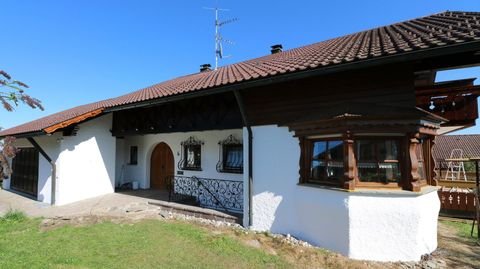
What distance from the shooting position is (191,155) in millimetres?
11523

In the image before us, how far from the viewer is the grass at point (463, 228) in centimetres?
780

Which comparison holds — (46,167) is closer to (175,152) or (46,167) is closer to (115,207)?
(115,207)

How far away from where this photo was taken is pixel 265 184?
24.4 feet

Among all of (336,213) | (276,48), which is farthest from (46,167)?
(336,213)

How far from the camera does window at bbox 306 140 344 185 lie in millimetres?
6066

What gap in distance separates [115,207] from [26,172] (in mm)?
7393

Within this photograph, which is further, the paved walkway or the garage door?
the garage door

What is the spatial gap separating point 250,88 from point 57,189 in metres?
8.12

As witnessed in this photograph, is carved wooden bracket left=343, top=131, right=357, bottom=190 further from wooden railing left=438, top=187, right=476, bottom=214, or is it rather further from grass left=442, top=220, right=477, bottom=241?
wooden railing left=438, top=187, right=476, bottom=214

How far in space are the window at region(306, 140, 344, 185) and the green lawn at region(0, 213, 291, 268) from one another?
1879 millimetres

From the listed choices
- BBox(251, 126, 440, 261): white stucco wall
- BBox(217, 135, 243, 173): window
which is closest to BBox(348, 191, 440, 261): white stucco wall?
BBox(251, 126, 440, 261): white stucco wall

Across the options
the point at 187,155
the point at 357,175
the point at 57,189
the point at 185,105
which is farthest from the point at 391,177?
the point at 57,189

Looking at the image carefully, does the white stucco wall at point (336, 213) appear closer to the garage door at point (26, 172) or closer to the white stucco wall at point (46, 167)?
the white stucco wall at point (46, 167)

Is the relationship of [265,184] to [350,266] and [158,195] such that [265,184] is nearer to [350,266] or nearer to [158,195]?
[350,266]
